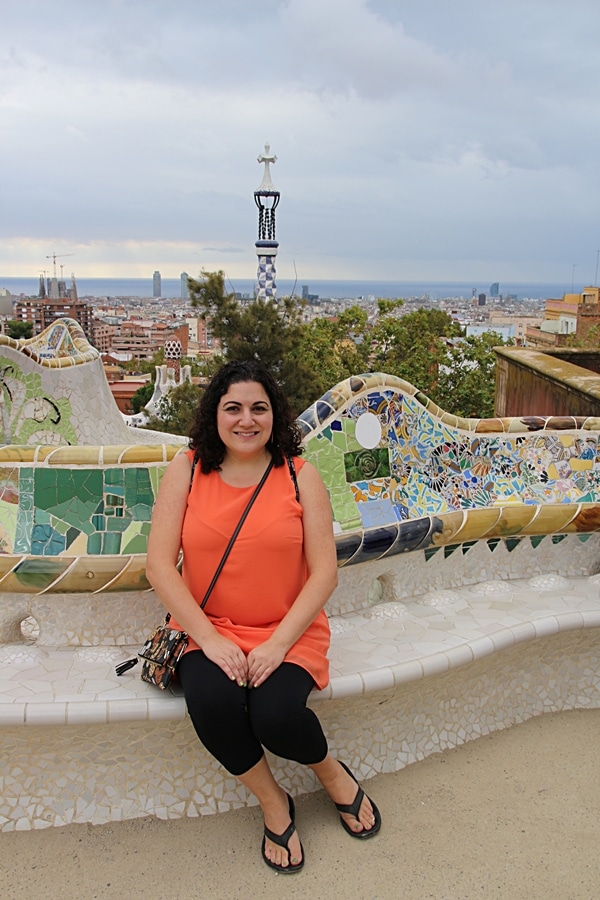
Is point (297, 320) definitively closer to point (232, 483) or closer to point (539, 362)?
point (539, 362)

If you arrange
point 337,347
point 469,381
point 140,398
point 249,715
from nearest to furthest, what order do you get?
point 249,715 → point 469,381 → point 337,347 → point 140,398

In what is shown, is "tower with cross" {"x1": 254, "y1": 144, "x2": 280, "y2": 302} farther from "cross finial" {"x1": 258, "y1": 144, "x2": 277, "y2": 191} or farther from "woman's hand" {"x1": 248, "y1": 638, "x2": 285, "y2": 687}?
"woman's hand" {"x1": 248, "y1": 638, "x2": 285, "y2": 687}

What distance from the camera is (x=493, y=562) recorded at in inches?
133

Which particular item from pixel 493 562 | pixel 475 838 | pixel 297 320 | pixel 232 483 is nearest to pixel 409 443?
pixel 493 562

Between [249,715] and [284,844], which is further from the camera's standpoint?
[284,844]

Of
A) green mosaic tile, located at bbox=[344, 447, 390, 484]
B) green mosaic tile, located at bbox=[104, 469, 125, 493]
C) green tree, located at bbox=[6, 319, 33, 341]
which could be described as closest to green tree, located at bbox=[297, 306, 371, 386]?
green mosaic tile, located at bbox=[344, 447, 390, 484]

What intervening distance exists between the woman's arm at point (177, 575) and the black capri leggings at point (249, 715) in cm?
4

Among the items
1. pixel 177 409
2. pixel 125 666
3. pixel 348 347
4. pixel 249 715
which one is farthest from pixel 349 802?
pixel 177 409

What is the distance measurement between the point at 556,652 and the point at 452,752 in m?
0.58

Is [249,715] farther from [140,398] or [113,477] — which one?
[140,398]

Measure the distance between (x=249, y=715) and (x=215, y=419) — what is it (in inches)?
32.9

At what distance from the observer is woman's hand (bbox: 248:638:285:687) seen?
6.88 feet

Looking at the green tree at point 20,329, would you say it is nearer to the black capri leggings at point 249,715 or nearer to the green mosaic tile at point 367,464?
the green mosaic tile at point 367,464

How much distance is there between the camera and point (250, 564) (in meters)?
2.20
